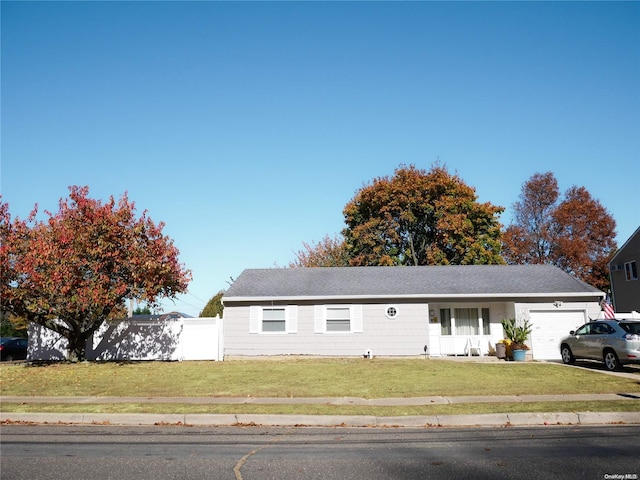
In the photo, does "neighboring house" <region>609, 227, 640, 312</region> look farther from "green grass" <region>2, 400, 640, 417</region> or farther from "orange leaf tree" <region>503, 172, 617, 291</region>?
"green grass" <region>2, 400, 640, 417</region>

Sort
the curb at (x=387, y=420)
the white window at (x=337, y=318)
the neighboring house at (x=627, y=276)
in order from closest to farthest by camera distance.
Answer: the curb at (x=387, y=420)
the white window at (x=337, y=318)
the neighboring house at (x=627, y=276)

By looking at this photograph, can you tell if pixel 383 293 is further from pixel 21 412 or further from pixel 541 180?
pixel 541 180

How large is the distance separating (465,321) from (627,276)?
1862 centimetres

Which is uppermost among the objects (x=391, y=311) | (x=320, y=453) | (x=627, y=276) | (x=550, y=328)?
(x=627, y=276)

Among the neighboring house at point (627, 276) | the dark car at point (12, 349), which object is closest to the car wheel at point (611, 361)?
the neighboring house at point (627, 276)

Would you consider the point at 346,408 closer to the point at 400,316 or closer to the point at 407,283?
the point at 400,316

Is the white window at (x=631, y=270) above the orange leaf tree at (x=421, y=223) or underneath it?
underneath

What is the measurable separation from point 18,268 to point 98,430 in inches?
451

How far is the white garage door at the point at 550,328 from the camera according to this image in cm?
2209

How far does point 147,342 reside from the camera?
22000mm

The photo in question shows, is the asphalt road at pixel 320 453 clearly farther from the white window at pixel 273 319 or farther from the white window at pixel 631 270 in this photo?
the white window at pixel 631 270

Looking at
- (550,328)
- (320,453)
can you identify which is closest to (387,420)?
(320,453)

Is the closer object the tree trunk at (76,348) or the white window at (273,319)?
the tree trunk at (76,348)

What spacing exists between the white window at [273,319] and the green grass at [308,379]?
10.0ft
